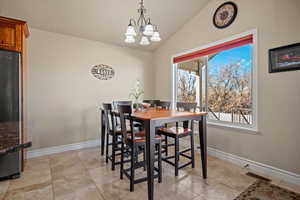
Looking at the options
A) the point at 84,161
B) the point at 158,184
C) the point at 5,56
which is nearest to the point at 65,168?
the point at 84,161

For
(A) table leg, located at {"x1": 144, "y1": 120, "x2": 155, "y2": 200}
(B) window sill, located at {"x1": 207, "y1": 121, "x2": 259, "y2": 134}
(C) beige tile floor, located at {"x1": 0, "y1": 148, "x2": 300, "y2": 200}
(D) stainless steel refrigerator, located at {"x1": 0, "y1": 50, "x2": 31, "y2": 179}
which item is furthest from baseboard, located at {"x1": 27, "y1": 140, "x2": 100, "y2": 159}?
(B) window sill, located at {"x1": 207, "y1": 121, "x2": 259, "y2": 134}

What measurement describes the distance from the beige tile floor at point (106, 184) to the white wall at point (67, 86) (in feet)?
2.49

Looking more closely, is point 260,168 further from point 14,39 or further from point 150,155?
point 14,39

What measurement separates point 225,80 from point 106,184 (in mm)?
2635

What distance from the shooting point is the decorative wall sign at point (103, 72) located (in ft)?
11.5

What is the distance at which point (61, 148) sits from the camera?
125 inches

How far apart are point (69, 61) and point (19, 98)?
50.7 inches

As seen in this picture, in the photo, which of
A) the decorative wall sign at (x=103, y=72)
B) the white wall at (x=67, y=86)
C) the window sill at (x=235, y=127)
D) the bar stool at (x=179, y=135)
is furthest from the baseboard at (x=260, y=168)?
the decorative wall sign at (x=103, y=72)

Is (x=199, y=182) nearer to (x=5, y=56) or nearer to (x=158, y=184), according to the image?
(x=158, y=184)

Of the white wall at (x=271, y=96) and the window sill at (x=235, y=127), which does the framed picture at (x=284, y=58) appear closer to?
the white wall at (x=271, y=96)

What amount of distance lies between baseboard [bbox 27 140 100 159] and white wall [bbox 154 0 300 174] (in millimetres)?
2697

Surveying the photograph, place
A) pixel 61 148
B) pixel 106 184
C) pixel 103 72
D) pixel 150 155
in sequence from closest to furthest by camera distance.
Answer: pixel 150 155
pixel 106 184
pixel 61 148
pixel 103 72

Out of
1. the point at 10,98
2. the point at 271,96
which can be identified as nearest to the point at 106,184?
the point at 10,98

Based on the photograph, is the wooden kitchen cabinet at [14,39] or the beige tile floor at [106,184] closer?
the beige tile floor at [106,184]
